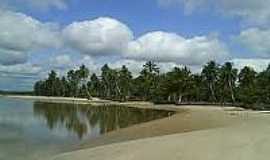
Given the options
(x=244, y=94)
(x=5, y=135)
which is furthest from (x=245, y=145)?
(x=244, y=94)

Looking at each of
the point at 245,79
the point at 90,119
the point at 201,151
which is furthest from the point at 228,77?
the point at 201,151

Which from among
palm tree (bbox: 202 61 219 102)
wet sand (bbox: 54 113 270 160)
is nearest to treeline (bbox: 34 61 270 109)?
palm tree (bbox: 202 61 219 102)

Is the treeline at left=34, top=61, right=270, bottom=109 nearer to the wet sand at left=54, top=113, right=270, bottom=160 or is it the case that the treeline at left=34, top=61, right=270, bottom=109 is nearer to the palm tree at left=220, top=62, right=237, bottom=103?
the palm tree at left=220, top=62, right=237, bottom=103

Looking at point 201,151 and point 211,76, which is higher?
point 211,76

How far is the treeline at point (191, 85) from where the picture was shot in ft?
290

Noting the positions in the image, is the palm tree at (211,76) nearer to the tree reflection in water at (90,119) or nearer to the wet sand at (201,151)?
the tree reflection in water at (90,119)

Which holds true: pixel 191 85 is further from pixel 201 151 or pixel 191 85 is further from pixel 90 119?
pixel 201 151

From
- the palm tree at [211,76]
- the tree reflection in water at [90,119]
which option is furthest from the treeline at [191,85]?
the tree reflection in water at [90,119]

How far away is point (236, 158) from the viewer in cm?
1275

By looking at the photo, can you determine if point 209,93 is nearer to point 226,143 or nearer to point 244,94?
point 244,94

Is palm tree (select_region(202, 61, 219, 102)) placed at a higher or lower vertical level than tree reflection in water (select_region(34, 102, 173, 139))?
higher

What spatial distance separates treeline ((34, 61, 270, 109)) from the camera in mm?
88387

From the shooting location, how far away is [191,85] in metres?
106

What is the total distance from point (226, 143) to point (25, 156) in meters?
9.00
